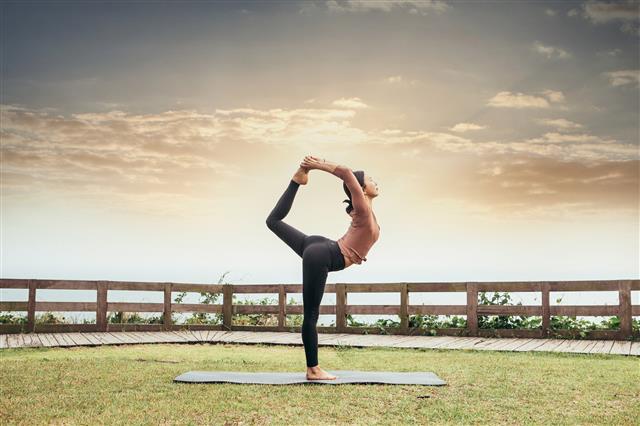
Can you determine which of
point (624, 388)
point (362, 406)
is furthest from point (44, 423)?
point (624, 388)

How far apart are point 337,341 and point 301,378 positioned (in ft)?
17.5

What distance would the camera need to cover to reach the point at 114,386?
7.24 metres

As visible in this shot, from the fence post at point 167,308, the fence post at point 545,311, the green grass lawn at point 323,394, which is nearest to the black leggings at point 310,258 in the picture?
the green grass lawn at point 323,394

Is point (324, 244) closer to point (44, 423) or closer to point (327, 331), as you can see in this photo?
point (44, 423)

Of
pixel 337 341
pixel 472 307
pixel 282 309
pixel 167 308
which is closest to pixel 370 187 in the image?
pixel 337 341

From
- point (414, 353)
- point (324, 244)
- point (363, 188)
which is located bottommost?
→ point (414, 353)

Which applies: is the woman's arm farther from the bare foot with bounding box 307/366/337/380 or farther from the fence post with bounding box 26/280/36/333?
the fence post with bounding box 26/280/36/333

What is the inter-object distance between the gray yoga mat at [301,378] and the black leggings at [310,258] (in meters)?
0.35

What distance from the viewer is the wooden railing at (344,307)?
43.0ft

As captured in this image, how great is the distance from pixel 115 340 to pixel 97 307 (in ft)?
6.92

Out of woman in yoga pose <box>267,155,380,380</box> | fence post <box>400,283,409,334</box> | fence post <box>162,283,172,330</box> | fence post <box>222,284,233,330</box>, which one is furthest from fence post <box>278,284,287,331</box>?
woman in yoga pose <box>267,155,380,380</box>

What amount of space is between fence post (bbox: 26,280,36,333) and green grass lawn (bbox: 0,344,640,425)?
452cm

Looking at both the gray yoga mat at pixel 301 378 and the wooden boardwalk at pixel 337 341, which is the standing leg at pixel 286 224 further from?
the wooden boardwalk at pixel 337 341

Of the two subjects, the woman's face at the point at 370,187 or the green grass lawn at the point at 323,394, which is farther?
the woman's face at the point at 370,187
